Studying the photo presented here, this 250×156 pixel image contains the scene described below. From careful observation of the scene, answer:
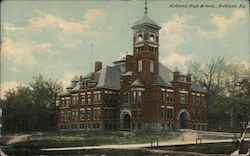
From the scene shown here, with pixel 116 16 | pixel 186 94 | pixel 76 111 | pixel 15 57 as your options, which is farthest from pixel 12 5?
Result: pixel 186 94

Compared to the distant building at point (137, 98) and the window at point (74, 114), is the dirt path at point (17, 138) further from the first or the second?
the window at point (74, 114)

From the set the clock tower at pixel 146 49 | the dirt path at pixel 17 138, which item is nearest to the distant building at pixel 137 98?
the clock tower at pixel 146 49

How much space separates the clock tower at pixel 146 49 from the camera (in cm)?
927

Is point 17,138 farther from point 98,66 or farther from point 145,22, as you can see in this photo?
point 145,22

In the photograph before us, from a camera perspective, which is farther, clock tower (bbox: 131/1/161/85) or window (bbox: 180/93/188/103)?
window (bbox: 180/93/188/103)

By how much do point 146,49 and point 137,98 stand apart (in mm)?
1813

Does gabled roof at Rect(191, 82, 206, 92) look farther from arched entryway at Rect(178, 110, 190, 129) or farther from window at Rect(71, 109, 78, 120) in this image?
window at Rect(71, 109, 78, 120)

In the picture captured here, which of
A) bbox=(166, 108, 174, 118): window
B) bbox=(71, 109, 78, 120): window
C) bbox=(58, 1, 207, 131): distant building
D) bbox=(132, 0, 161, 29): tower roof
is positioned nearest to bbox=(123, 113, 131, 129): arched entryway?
bbox=(58, 1, 207, 131): distant building

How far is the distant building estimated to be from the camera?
35.0 ft

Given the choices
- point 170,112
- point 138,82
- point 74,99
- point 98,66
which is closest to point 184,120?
point 170,112

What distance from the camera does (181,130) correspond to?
1071 cm

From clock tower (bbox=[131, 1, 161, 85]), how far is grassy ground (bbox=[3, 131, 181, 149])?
1722mm

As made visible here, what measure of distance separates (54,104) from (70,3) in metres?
2.73

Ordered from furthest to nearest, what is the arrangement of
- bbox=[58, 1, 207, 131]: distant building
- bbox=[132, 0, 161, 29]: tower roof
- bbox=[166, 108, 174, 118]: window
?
bbox=[166, 108, 174, 118]: window < bbox=[58, 1, 207, 131]: distant building < bbox=[132, 0, 161, 29]: tower roof
